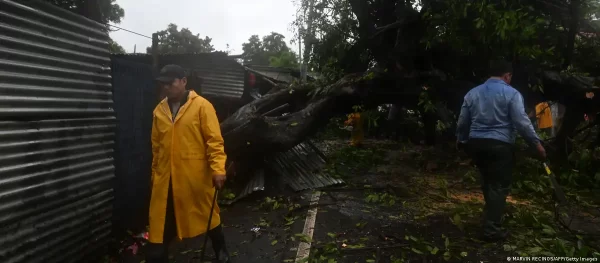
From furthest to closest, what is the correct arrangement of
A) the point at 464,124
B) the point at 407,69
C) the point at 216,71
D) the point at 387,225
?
the point at 216,71, the point at 407,69, the point at 387,225, the point at 464,124

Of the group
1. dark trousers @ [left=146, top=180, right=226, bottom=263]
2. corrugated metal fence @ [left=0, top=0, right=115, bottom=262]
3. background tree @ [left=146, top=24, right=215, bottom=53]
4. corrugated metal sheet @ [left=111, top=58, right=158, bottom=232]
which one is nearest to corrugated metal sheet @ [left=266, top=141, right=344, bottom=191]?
corrugated metal sheet @ [left=111, top=58, right=158, bottom=232]

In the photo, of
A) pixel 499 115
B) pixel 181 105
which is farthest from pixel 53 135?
pixel 499 115

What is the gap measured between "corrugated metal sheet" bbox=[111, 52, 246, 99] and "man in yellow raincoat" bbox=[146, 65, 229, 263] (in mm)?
8789

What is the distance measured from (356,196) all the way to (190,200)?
375 cm

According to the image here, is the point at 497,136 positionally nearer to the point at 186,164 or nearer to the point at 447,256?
the point at 447,256

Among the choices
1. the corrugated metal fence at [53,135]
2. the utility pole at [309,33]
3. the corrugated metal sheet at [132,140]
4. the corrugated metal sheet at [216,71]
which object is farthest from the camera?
the corrugated metal sheet at [216,71]

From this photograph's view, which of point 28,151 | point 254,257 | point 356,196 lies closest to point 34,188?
point 28,151

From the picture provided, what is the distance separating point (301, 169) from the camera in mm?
7836

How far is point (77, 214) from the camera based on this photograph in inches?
150

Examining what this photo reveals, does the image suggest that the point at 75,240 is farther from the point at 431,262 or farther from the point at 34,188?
the point at 431,262

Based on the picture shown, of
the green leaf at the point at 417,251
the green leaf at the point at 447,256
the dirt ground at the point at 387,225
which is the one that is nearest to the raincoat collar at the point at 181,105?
the dirt ground at the point at 387,225

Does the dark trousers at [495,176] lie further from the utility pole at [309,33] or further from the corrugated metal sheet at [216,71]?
the corrugated metal sheet at [216,71]

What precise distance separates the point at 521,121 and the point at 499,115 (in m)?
0.22

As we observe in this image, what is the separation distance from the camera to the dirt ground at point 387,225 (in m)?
4.12
